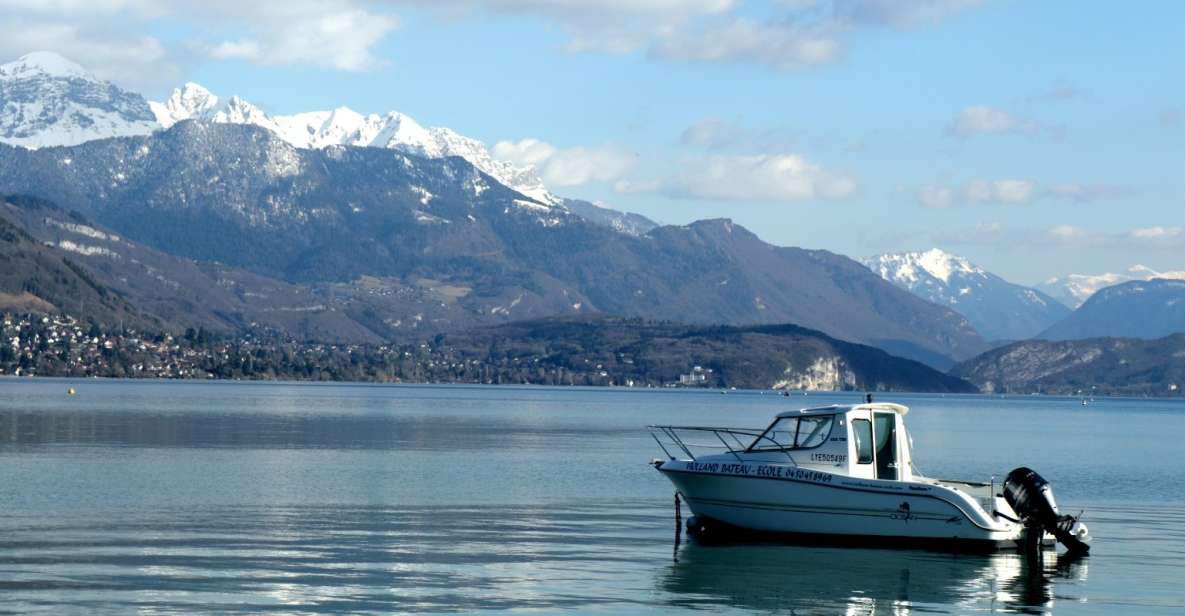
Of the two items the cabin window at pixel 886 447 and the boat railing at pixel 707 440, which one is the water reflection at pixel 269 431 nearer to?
the boat railing at pixel 707 440

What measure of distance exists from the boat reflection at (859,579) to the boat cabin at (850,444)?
328 cm

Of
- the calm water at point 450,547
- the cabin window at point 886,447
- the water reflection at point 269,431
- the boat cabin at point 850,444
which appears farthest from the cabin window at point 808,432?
the water reflection at point 269,431

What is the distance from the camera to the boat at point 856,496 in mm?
56125

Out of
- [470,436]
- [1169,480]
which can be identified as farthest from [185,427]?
[1169,480]

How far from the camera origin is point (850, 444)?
58.2 meters

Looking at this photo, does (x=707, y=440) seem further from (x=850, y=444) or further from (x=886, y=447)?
(x=850, y=444)

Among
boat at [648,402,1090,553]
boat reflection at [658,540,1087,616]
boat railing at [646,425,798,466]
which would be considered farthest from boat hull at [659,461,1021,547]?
boat railing at [646,425,798,466]

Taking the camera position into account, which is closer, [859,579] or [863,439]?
[859,579]

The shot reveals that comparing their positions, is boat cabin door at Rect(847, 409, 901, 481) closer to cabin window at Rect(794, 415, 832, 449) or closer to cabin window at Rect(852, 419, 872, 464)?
cabin window at Rect(852, 419, 872, 464)

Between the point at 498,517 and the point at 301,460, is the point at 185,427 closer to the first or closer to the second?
the point at 301,460

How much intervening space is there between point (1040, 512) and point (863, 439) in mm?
6638

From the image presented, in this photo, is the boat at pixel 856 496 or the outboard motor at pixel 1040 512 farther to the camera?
the outboard motor at pixel 1040 512

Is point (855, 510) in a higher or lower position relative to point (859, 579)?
higher

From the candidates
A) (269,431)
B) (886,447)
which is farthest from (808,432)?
(269,431)
